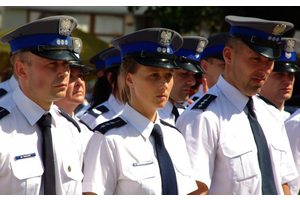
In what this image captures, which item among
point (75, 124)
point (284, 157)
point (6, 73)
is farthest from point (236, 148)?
point (6, 73)

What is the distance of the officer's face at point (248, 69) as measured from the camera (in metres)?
3.97

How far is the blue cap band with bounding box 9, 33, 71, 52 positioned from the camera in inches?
129

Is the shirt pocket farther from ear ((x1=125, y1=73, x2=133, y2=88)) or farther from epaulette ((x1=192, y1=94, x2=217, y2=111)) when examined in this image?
ear ((x1=125, y1=73, x2=133, y2=88))

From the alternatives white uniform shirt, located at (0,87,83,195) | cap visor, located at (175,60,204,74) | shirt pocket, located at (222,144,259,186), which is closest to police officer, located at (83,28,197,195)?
white uniform shirt, located at (0,87,83,195)

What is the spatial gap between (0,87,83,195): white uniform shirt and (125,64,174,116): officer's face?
501mm

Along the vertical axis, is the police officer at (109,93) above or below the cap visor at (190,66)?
below

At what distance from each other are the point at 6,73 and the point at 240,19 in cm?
418

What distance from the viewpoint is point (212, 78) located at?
5602 mm

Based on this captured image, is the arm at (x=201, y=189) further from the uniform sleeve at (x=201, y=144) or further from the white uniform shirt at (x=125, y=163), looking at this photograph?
the white uniform shirt at (x=125, y=163)

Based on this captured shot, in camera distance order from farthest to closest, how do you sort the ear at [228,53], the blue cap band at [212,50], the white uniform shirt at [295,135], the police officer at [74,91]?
the blue cap band at [212,50] < the police officer at [74,91] < the white uniform shirt at [295,135] < the ear at [228,53]

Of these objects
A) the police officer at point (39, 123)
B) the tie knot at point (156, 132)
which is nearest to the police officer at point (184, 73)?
the tie knot at point (156, 132)

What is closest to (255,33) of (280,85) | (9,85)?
(280,85)

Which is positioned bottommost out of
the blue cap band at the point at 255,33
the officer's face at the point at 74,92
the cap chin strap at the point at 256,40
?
the officer's face at the point at 74,92

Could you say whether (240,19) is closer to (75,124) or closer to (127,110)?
(127,110)
